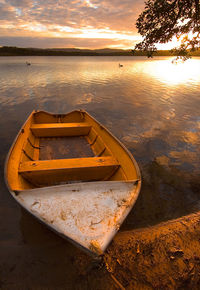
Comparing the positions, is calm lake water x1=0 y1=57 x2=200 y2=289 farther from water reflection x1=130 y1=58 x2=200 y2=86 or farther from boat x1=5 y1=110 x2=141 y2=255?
water reflection x1=130 y1=58 x2=200 y2=86

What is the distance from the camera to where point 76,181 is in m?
5.14

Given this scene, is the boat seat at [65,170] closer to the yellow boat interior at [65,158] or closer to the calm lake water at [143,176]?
the yellow boat interior at [65,158]

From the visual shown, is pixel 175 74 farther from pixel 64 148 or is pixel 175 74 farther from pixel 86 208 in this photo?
pixel 86 208

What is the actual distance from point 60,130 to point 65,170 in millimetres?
3628

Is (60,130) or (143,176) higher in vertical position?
(60,130)

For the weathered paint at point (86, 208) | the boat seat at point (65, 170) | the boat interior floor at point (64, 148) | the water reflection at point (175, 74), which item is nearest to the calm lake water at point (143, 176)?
the weathered paint at point (86, 208)

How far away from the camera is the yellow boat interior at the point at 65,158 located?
Result: 4.73 m

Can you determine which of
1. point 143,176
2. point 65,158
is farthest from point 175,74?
point 65,158

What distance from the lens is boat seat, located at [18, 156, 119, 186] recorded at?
475cm

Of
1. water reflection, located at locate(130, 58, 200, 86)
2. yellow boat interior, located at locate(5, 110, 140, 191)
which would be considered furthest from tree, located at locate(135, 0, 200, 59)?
yellow boat interior, located at locate(5, 110, 140, 191)

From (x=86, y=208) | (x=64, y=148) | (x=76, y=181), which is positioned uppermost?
(x=86, y=208)

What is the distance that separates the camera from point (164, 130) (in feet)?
37.6

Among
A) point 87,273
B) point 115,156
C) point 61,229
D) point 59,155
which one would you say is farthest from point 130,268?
point 59,155

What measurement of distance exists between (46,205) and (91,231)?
42.9 inches
